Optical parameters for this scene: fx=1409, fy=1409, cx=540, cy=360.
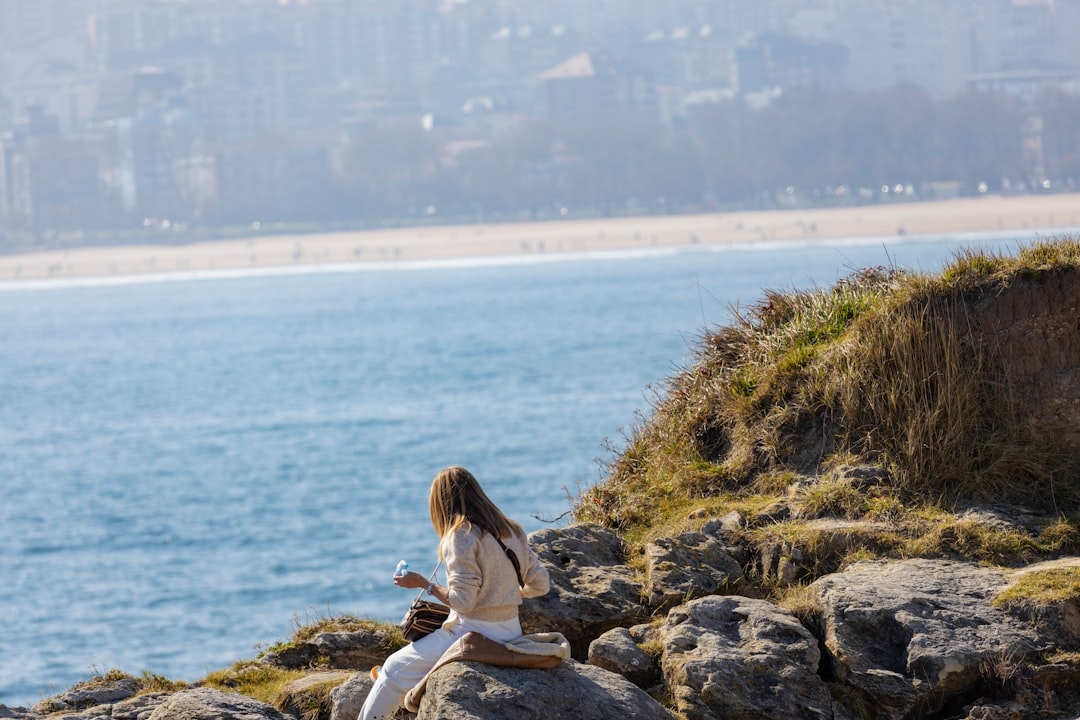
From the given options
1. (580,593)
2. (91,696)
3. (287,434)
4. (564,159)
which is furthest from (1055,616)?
(564,159)

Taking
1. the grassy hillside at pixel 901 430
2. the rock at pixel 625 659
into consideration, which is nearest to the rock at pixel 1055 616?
the grassy hillside at pixel 901 430

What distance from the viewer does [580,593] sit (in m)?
7.32

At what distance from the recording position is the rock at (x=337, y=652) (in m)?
7.70

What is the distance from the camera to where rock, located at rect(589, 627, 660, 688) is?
661cm

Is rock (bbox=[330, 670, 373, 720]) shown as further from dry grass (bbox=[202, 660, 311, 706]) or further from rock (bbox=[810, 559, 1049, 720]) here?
rock (bbox=[810, 559, 1049, 720])

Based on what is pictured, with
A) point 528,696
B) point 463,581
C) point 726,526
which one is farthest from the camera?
point 726,526

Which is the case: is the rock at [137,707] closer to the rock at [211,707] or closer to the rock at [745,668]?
the rock at [211,707]

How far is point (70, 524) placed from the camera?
37.1 m

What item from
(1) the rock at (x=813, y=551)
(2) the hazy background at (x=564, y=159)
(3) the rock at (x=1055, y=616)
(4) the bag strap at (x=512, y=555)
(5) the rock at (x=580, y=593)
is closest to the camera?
(4) the bag strap at (x=512, y=555)

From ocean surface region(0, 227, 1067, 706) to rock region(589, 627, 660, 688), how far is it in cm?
293

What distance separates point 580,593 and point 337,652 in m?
1.43

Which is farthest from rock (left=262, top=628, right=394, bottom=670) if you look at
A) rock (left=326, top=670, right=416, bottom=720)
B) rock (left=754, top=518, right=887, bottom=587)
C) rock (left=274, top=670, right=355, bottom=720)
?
rock (left=754, top=518, right=887, bottom=587)

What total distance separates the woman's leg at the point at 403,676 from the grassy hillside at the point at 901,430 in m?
2.41

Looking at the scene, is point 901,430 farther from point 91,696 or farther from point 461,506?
point 91,696
